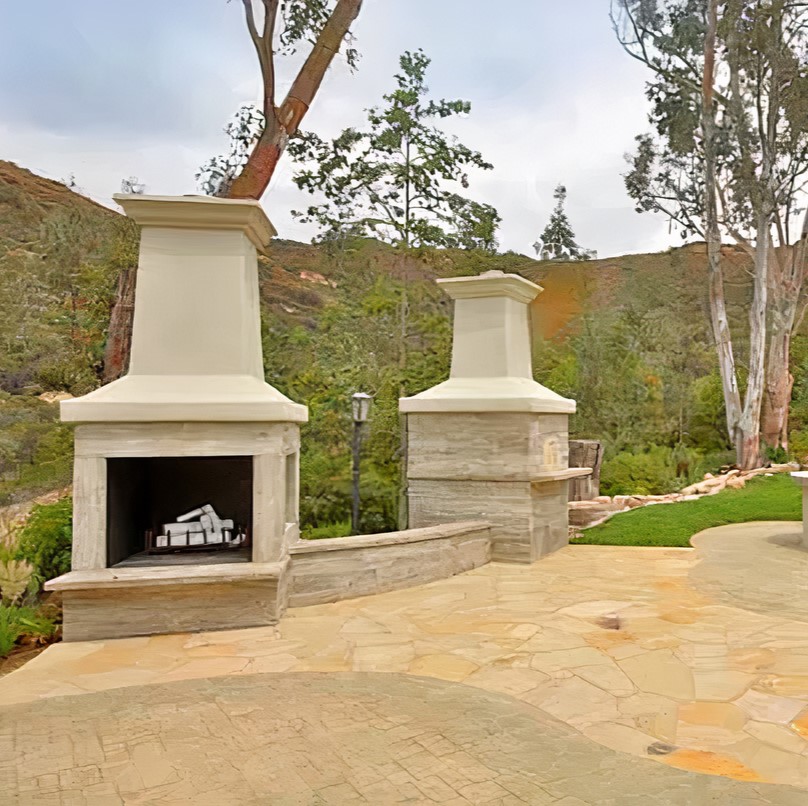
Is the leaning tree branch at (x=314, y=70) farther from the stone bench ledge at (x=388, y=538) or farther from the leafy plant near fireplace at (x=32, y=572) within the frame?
the stone bench ledge at (x=388, y=538)

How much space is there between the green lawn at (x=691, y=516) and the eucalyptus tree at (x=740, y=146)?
3.53m

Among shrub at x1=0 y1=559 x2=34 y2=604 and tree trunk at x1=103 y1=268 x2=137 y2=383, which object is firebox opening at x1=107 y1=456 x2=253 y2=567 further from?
tree trunk at x1=103 y1=268 x2=137 y2=383

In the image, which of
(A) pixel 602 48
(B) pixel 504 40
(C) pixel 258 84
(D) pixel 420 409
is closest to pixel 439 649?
(D) pixel 420 409

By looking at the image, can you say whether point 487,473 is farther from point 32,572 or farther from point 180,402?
point 32,572

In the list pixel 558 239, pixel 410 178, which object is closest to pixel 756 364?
pixel 410 178

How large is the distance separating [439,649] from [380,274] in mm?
6078

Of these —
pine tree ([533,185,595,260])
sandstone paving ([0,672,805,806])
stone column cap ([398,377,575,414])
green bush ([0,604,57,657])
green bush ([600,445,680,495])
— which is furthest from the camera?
pine tree ([533,185,595,260])

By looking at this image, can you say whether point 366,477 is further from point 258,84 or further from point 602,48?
point 602,48

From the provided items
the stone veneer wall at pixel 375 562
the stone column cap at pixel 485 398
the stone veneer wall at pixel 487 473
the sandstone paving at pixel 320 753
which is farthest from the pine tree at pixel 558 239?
the sandstone paving at pixel 320 753

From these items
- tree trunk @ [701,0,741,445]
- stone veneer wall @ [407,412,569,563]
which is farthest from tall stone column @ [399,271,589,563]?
tree trunk @ [701,0,741,445]

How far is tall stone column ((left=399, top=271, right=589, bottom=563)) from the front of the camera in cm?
554

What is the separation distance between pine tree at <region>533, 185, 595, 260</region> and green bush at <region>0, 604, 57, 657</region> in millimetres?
22104

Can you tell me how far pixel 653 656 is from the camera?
333cm

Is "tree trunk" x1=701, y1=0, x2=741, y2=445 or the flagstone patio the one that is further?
"tree trunk" x1=701, y1=0, x2=741, y2=445
